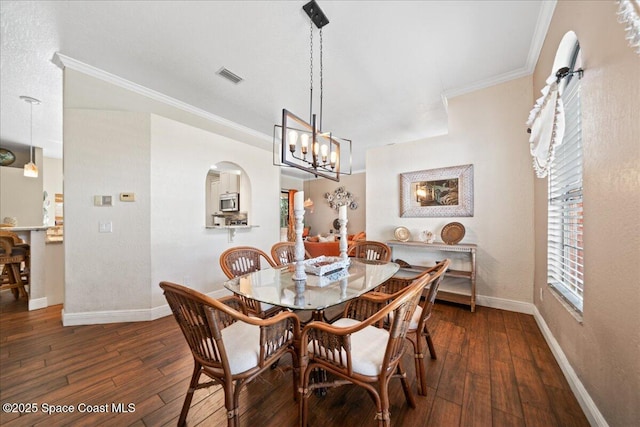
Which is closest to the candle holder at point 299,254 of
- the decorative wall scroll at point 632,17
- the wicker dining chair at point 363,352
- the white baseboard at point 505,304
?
the wicker dining chair at point 363,352

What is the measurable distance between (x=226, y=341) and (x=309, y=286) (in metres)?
0.61

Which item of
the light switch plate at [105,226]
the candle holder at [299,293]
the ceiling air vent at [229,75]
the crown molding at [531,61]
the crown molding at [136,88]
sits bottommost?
the candle holder at [299,293]

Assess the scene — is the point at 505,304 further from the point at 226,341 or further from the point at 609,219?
the point at 226,341

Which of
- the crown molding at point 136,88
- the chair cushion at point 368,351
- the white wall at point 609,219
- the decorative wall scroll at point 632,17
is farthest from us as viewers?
the crown molding at point 136,88

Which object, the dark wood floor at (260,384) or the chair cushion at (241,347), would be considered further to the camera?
the dark wood floor at (260,384)

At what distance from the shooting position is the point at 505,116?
2826mm

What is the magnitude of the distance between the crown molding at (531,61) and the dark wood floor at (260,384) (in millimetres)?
2831

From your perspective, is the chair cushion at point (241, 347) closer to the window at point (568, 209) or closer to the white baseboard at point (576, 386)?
the white baseboard at point (576, 386)

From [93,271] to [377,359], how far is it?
318 centimetres

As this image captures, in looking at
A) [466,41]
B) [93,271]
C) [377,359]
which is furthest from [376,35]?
[93,271]

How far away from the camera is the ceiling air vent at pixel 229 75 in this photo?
264 cm

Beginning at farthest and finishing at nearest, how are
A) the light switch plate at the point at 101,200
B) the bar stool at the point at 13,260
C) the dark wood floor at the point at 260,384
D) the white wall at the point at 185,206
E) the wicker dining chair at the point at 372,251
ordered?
the bar stool at the point at 13,260
the white wall at the point at 185,206
the wicker dining chair at the point at 372,251
the light switch plate at the point at 101,200
the dark wood floor at the point at 260,384

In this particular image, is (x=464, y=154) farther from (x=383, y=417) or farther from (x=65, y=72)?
(x=65, y=72)

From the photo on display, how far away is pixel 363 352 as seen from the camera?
1.21m
